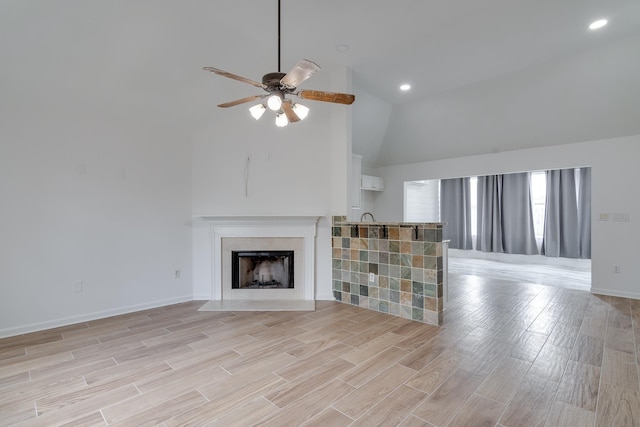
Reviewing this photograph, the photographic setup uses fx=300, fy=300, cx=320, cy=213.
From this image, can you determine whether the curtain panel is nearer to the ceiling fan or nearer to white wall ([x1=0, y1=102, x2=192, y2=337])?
the ceiling fan

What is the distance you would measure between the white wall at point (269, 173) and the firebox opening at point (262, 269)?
39cm

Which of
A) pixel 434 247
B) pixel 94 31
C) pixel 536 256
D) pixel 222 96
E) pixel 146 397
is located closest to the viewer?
pixel 146 397

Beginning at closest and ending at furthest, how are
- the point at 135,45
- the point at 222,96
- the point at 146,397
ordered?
the point at 146,397 < the point at 135,45 < the point at 222,96

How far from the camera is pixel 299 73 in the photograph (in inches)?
78.0

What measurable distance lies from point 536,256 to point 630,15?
19.0 feet

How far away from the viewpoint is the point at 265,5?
291 centimetres

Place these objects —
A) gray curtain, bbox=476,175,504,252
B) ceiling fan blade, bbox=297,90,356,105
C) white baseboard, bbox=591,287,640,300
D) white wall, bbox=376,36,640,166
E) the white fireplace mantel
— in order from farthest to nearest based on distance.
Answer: gray curtain, bbox=476,175,504,252
white baseboard, bbox=591,287,640,300
the white fireplace mantel
white wall, bbox=376,36,640,166
ceiling fan blade, bbox=297,90,356,105

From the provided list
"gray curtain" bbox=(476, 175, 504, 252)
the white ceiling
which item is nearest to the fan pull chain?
the white ceiling

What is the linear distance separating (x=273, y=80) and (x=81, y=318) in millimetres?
3397

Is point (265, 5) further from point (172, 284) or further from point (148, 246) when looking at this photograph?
point (172, 284)

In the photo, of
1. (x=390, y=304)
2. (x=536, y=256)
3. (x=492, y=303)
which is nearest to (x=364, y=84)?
(x=390, y=304)

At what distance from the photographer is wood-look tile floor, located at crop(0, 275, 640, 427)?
182 cm

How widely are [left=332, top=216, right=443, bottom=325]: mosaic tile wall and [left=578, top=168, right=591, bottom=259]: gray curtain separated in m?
5.78

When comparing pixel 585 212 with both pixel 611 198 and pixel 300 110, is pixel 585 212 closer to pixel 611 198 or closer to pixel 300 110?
pixel 611 198
